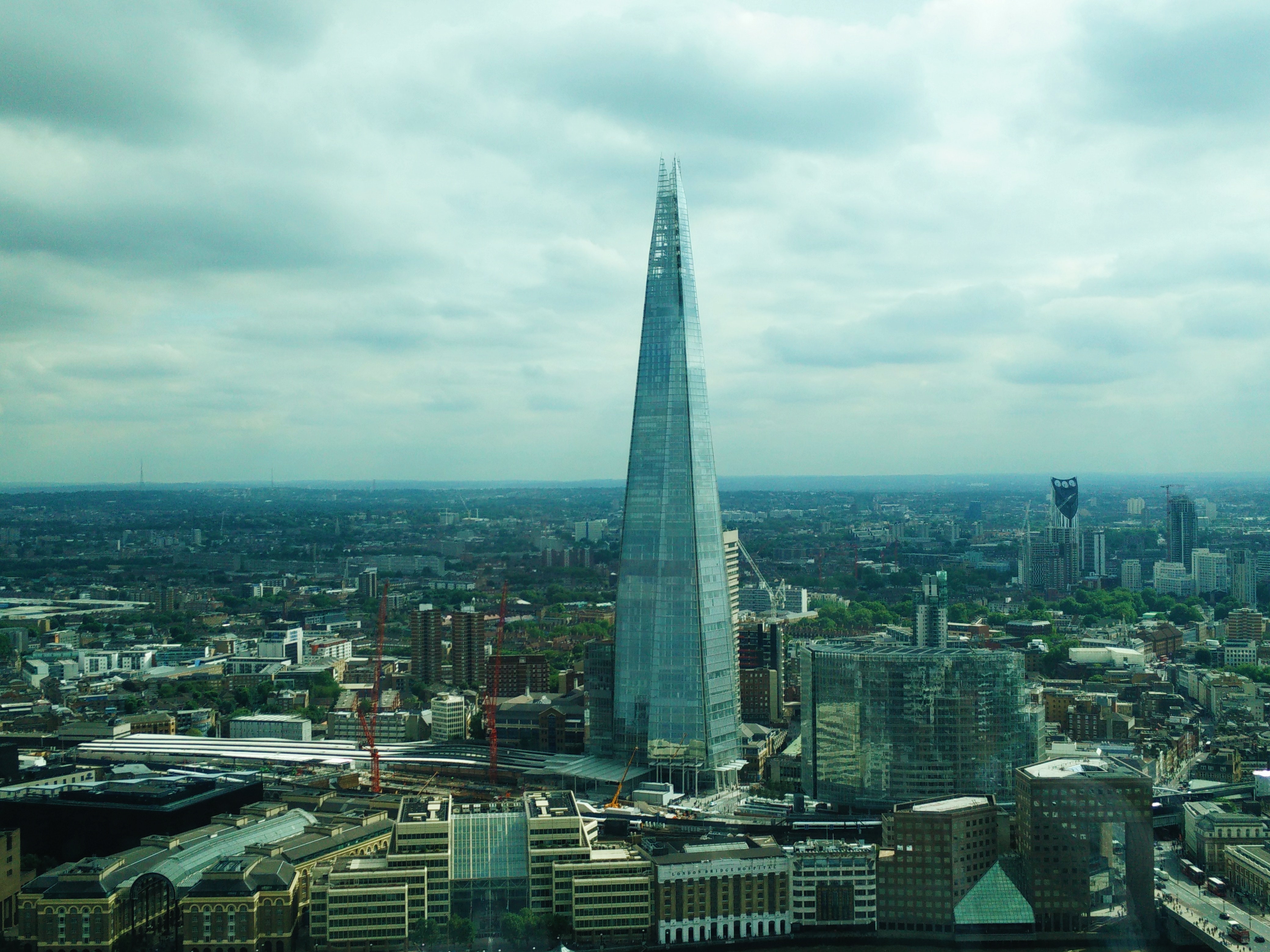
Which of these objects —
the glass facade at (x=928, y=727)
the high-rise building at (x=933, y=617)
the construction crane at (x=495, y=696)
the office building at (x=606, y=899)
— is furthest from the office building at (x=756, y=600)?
the office building at (x=606, y=899)

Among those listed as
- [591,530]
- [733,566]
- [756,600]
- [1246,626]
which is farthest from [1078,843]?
[756,600]

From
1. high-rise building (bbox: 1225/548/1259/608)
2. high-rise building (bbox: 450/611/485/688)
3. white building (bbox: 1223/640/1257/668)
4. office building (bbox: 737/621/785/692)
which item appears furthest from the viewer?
high-rise building (bbox: 1225/548/1259/608)

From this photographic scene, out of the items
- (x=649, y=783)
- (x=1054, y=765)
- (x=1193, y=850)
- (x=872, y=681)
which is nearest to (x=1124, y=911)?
(x=1054, y=765)

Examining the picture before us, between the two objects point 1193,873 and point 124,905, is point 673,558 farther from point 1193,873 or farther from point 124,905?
point 124,905

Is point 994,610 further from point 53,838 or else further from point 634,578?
point 53,838

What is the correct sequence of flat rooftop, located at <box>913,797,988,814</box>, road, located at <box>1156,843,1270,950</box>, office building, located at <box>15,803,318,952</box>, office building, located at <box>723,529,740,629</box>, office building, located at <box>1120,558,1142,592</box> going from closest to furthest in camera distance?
office building, located at <box>15,803,318,952</box> < road, located at <box>1156,843,1270,950</box> < flat rooftop, located at <box>913,797,988,814</box> < office building, located at <box>723,529,740,629</box> < office building, located at <box>1120,558,1142,592</box>

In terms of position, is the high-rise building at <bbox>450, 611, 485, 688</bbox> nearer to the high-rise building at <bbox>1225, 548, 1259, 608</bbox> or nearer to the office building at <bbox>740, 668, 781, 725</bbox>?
the office building at <bbox>740, 668, 781, 725</bbox>

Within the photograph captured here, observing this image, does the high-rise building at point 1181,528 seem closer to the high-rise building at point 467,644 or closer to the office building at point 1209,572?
the office building at point 1209,572

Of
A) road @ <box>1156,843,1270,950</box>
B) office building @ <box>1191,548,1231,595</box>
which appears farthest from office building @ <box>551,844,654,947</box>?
office building @ <box>1191,548,1231,595</box>
